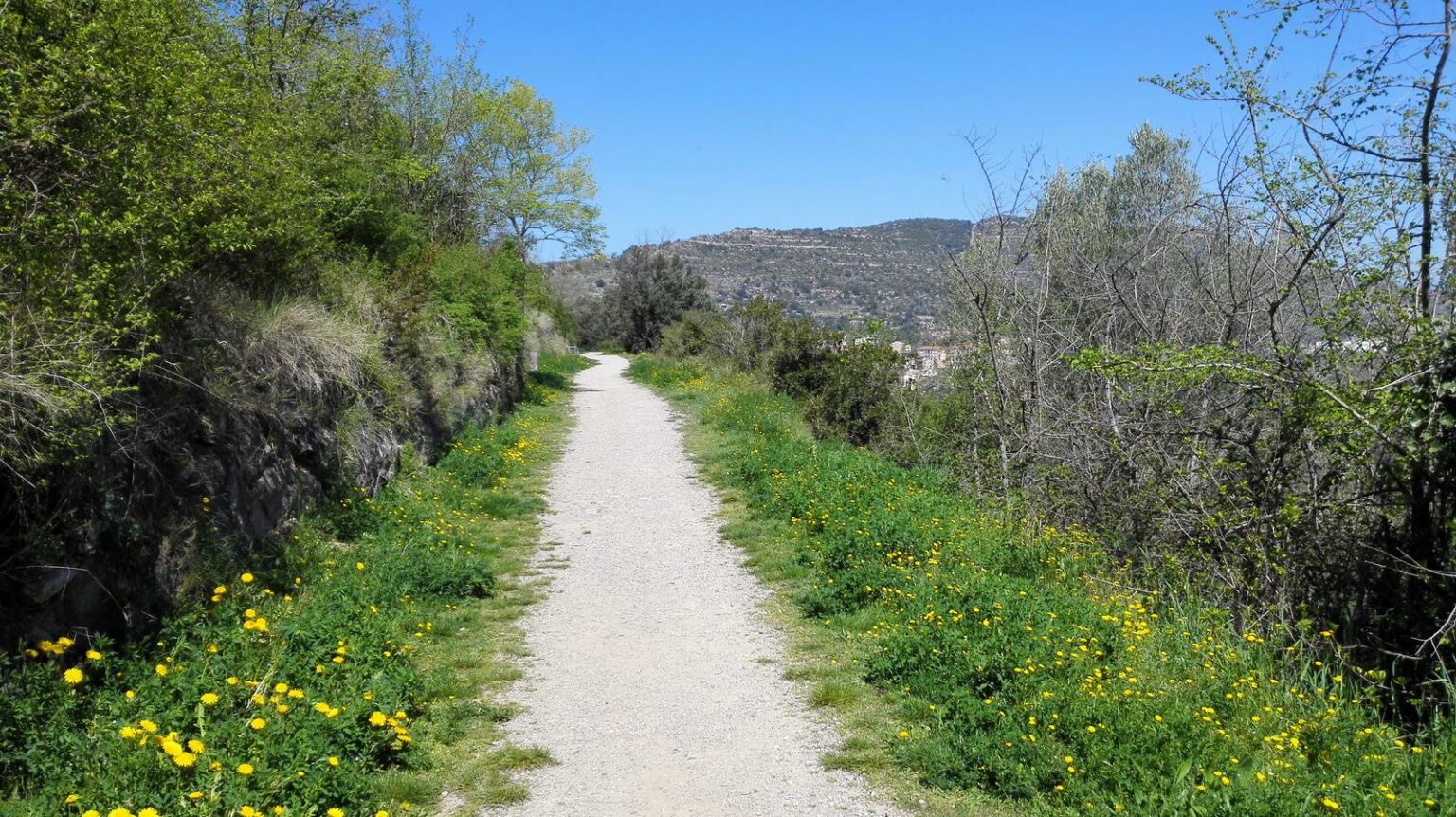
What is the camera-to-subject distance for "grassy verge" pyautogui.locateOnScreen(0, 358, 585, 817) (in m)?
3.45

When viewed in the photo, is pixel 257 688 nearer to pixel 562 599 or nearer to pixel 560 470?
pixel 562 599

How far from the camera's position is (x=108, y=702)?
155 inches

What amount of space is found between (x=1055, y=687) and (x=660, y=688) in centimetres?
229

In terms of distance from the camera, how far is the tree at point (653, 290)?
44219 mm

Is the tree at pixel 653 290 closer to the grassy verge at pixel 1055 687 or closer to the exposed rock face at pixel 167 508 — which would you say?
the exposed rock face at pixel 167 508

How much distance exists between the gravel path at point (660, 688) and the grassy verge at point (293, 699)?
0.31 meters

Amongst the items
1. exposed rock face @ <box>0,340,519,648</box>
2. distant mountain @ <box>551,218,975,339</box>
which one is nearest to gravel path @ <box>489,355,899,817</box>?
exposed rock face @ <box>0,340,519,648</box>

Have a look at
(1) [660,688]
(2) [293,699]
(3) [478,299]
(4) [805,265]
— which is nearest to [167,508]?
(2) [293,699]

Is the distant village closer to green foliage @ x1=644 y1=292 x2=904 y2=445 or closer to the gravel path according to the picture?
green foliage @ x1=644 y1=292 x2=904 y2=445

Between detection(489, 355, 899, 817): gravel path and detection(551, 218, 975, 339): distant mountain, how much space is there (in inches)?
1062

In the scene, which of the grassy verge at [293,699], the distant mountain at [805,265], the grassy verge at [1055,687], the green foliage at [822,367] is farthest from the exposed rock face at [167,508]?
the distant mountain at [805,265]

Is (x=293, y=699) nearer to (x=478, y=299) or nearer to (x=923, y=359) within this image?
(x=478, y=299)

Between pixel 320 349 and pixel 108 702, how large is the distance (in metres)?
4.98

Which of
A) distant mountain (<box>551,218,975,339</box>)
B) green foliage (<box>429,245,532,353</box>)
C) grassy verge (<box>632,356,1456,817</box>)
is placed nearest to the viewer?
grassy verge (<box>632,356,1456,817</box>)
